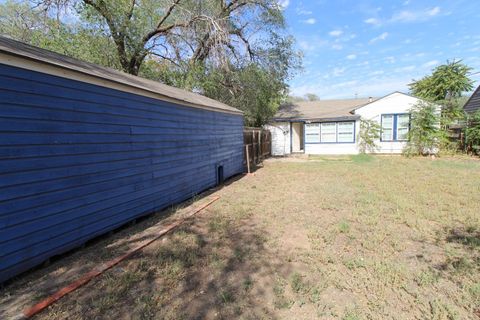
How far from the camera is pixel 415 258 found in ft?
10.3

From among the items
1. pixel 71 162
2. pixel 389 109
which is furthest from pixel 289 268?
pixel 389 109

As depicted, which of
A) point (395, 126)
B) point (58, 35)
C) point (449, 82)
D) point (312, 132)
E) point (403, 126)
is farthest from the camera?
point (449, 82)

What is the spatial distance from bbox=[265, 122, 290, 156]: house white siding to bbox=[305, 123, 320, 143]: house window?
4.11 ft

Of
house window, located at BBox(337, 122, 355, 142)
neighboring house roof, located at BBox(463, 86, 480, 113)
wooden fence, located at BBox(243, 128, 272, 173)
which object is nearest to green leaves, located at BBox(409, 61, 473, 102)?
neighboring house roof, located at BBox(463, 86, 480, 113)

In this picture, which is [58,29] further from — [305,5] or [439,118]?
[439,118]

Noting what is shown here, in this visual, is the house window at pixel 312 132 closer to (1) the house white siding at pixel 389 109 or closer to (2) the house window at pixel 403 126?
(1) the house white siding at pixel 389 109

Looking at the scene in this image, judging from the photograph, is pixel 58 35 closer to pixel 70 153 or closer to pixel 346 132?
pixel 70 153

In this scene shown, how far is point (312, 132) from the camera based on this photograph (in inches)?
626

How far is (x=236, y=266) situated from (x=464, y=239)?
11.1 feet

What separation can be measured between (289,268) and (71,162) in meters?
3.11

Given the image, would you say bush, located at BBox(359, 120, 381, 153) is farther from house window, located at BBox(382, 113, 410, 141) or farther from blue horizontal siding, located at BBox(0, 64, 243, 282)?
blue horizontal siding, located at BBox(0, 64, 243, 282)

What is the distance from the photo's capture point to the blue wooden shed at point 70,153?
2.60 m

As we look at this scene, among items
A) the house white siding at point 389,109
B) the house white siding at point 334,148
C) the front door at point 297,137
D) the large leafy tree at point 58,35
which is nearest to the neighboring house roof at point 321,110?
the house white siding at point 389,109

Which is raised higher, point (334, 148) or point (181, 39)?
point (181, 39)
